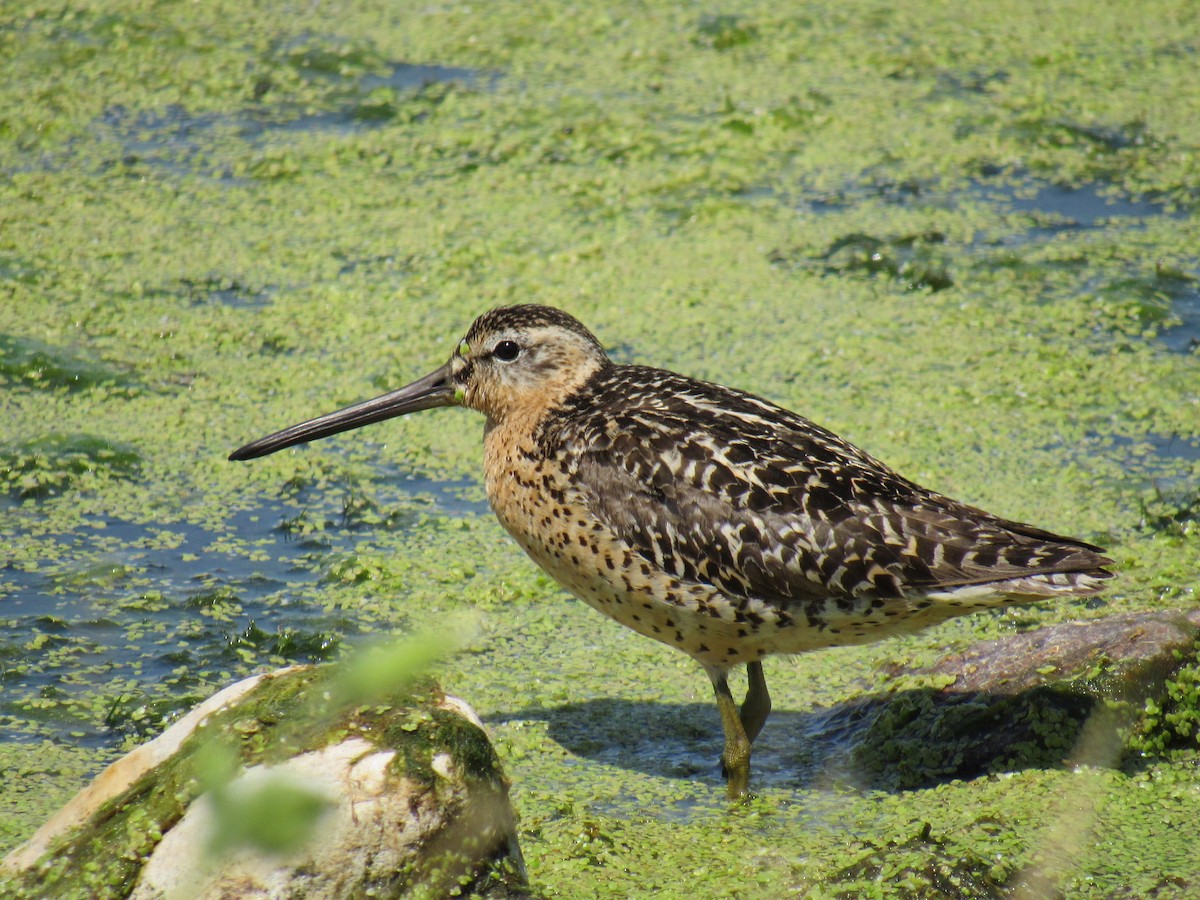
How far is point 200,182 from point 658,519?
4350mm

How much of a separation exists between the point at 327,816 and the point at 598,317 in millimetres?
3840

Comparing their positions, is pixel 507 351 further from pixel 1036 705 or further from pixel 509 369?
pixel 1036 705

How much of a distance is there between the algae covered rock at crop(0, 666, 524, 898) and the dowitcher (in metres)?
0.76

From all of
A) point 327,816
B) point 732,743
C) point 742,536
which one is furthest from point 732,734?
point 327,816

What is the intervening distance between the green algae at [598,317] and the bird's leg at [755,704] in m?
0.15

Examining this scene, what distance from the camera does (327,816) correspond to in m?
2.52

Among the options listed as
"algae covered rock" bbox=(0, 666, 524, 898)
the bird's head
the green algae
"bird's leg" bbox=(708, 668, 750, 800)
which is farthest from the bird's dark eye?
"algae covered rock" bbox=(0, 666, 524, 898)

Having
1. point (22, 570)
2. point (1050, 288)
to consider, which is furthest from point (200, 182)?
point (1050, 288)

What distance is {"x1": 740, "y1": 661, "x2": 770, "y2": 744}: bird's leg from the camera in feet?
12.7

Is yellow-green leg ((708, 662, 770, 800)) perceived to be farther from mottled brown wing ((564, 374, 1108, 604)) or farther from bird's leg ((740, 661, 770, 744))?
mottled brown wing ((564, 374, 1108, 604))

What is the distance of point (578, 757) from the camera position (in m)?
3.86

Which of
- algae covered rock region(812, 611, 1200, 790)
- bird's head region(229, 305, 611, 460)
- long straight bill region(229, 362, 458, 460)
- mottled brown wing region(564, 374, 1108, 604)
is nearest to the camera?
mottled brown wing region(564, 374, 1108, 604)

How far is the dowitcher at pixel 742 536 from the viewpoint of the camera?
3.40 meters

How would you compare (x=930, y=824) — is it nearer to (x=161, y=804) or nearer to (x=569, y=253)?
(x=161, y=804)
